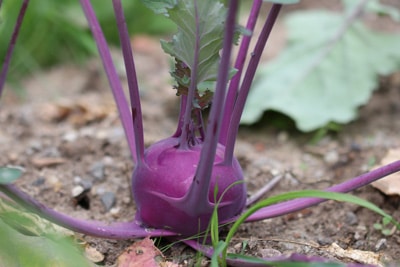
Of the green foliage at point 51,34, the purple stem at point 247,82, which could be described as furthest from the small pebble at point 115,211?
the green foliage at point 51,34

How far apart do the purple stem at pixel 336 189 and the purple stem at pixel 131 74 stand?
24cm

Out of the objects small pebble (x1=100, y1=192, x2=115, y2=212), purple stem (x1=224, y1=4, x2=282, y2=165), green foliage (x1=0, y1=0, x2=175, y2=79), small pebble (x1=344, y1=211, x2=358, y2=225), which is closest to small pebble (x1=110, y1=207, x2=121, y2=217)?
small pebble (x1=100, y1=192, x2=115, y2=212)

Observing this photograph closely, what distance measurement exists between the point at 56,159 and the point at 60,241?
736 millimetres

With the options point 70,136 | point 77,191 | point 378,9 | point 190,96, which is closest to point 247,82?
point 190,96

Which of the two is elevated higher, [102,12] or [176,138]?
[176,138]

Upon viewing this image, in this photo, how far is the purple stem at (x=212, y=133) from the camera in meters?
0.81

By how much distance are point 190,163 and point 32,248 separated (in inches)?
11.1

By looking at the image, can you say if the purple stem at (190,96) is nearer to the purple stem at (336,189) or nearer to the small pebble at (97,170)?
the purple stem at (336,189)

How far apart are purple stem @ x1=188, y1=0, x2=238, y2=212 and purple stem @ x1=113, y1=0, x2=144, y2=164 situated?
0.12 m

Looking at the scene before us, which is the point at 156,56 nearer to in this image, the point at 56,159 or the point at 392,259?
the point at 56,159

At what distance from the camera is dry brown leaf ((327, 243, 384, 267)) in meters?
1.03

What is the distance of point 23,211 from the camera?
1071 mm

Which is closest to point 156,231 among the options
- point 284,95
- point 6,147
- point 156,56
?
point 6,147

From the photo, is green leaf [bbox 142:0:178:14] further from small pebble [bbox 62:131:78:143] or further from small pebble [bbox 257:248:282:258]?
small pebble [bbox 62:131:78:143]
